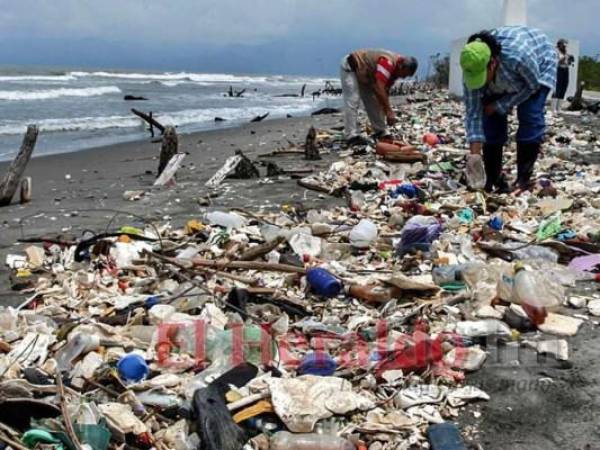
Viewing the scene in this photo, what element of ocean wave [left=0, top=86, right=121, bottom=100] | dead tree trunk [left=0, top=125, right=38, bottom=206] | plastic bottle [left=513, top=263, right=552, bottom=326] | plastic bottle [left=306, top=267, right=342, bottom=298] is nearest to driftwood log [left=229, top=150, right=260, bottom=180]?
dead tree trunk [left=0, top=125, right=38, bottom=206]

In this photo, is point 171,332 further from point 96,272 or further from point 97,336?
point 96,272

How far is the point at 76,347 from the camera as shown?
288 cm

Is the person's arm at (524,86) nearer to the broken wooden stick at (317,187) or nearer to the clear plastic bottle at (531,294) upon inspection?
the broken wooden stick at (317,187)

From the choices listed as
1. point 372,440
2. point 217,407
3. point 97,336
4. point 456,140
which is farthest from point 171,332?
point 456,140

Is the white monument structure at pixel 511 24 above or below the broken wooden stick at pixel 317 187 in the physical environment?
above

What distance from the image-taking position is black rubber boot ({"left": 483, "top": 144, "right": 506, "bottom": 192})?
19.1ft

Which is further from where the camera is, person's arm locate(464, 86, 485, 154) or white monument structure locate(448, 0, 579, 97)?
white monument structure locate(448, 0, 579, 97)

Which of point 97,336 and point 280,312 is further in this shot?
point 280,312

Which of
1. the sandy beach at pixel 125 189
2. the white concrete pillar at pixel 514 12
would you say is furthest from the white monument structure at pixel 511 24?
the sandy beach at pixel 125 189

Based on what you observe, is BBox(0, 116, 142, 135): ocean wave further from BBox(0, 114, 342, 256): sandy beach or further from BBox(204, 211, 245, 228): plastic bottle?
BBox(204, 211, 245, 228): plastic bottle

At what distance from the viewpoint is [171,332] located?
3018 mm

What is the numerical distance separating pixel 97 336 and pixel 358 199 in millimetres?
3372

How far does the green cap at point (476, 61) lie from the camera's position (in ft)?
16.7

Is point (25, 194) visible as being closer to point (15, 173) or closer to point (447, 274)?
point (15, 173)
